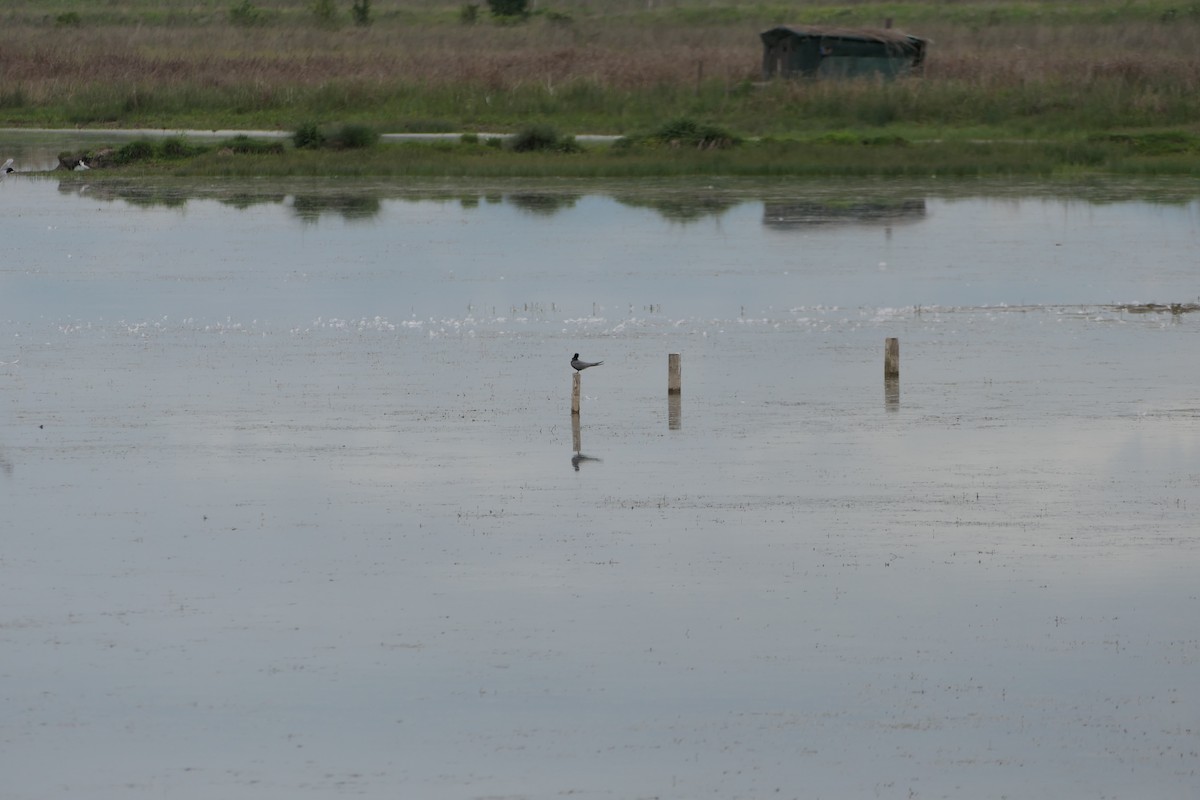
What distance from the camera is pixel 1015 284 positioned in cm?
3969

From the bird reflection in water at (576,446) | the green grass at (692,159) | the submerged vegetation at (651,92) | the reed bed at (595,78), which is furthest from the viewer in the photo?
the reed bed at (595,78)

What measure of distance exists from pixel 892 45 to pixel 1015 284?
24919 mm

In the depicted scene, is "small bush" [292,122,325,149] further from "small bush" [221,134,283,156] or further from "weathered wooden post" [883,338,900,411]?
"weathered wooden post" [883,338,900,411]

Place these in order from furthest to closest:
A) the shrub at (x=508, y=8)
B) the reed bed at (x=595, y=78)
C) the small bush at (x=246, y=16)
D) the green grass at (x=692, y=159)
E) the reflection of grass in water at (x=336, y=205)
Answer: the shrub at (x=508, y=8) → the small bush at (x=246, y=16) → the reed bed at (x=595, y=78) → the green grass at (x=692, y=159) → the reflection of grass in water at (x=336, y=205)

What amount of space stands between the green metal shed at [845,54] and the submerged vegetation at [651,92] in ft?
4.03

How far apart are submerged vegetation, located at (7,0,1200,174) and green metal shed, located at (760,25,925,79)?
4.03ft

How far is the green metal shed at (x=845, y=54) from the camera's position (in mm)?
62906

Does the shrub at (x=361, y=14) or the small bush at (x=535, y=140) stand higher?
Result: the shrub at (x=361, y=14)

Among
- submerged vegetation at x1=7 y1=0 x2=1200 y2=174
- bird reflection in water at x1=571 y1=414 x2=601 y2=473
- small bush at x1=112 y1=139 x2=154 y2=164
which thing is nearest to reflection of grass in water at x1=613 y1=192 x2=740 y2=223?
submerged vegetation at x1=7 y1=0 x2=1200 y2=174

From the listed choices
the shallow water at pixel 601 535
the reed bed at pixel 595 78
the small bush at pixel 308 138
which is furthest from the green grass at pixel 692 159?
the shallow water at pixel 601 535

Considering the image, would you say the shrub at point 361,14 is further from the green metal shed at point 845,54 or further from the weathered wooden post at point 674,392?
the weathered wooden post at point 674,392

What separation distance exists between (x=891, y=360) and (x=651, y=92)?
34.3 m

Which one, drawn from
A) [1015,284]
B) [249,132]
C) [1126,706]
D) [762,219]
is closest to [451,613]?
[1126,706]

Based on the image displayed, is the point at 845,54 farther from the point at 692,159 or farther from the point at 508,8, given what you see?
the point at 508,8
